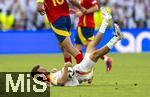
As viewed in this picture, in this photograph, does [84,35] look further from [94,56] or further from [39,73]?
[39,73]

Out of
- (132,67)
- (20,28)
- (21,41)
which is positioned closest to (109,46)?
(132,67)

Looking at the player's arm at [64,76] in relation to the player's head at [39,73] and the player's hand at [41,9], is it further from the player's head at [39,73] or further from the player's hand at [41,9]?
the player's hand at [41,9]

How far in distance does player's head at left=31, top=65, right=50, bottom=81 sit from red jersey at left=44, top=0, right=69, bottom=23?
161 centimetres

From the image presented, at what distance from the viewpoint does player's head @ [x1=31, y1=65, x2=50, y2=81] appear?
14281 mm

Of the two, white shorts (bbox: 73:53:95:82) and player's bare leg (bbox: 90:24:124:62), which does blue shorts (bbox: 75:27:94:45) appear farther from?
player's bare leg (bbox: 90:24:124:62)

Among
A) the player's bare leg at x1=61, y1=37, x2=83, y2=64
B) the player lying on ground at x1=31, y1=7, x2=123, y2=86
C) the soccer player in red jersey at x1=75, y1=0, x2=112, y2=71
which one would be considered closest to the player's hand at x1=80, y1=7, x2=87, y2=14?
the soccer player in red jersey at x1=75, y1=0, x2=112, y2=71

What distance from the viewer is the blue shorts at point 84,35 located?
19.8 meters

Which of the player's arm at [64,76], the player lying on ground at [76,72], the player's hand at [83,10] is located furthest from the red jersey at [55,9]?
the player's hand at [83,10]

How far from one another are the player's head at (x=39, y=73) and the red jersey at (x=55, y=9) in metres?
1.61

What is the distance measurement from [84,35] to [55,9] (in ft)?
14.6

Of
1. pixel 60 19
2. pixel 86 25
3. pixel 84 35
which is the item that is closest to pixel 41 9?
pixel 60 19

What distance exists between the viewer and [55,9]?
50.9 feet

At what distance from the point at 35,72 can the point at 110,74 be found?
4540 mm

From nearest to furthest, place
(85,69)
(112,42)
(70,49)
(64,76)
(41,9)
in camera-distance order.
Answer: (64,76) < (112,42) < (85,69) < (41,9) < (70,49)
